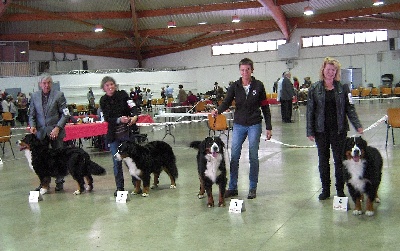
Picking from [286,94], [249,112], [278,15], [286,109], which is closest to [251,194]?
[249,112]

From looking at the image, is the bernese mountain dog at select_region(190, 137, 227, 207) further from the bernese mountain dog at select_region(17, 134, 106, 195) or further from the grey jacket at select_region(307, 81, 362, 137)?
A: the bernese mountain dog at select_region(17, 134, 106, 195)

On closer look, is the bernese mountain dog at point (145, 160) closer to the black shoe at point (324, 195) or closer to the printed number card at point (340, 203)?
the black shoe at point (324, 195)

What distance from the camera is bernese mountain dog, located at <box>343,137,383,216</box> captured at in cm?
426

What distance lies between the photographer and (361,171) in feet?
14.0

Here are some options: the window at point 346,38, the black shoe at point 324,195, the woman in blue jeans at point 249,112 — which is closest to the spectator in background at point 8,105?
the woman in blue jeans at point 249,112

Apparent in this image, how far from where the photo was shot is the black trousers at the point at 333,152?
190 inches

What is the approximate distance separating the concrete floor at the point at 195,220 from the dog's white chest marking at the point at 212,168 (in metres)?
0.35

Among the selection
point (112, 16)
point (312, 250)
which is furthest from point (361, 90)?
point (312, 250)

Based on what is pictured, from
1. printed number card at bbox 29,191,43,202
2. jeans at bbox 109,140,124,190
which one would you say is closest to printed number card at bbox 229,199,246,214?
jeans at bbox 109,140,124,190

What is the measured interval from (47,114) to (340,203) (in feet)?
12.4

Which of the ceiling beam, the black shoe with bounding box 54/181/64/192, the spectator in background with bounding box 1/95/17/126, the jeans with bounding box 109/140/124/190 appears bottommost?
the black shoe with bounding box 54/181/64/192

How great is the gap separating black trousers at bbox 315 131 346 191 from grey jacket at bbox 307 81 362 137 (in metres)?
0.08

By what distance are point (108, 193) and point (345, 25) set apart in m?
24.6

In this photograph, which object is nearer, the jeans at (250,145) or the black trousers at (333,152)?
the black trousers at (333,152)
